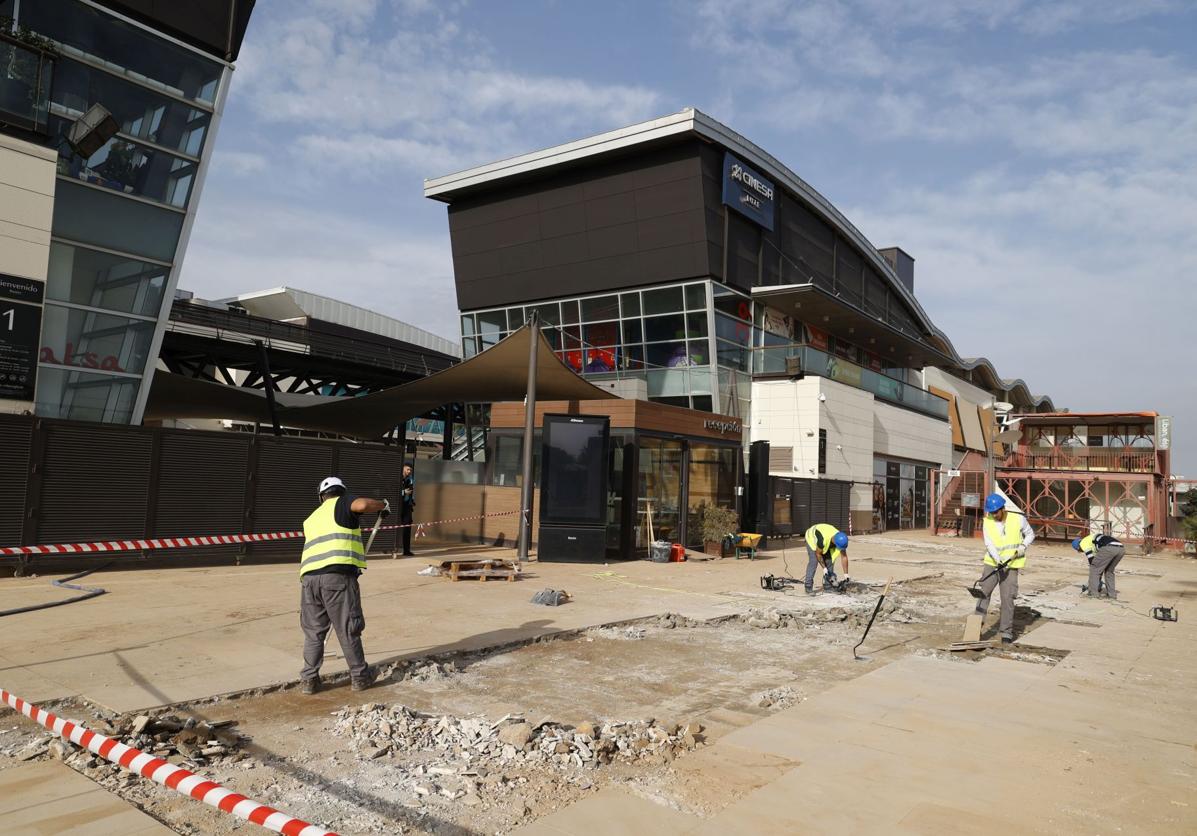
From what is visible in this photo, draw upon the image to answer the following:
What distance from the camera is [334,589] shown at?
629 cm

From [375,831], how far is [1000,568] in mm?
8219

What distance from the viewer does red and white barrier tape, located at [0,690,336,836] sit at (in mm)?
3074

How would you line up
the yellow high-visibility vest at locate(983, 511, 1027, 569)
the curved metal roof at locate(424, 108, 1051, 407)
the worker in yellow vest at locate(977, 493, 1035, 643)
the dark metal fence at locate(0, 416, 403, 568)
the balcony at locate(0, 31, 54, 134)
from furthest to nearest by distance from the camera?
1. the curved metal roof at locate(424, 108, 1051, 407)
2. the balcony at locate(0, 31, 54, 134)
3. the dark metal fence at locate(0, 416, 403, 568)
4. the yellow high-visibility vest at locate(983, 511, 1027, 569)
5. the worker in yellow vest at locate(977, 493, 1035, 643)

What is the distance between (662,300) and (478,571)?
48.4 feet

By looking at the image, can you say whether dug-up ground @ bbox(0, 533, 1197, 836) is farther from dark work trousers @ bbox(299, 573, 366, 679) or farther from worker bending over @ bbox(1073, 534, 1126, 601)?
worker bending over @ bbox(1073, 534, 1126, 601)

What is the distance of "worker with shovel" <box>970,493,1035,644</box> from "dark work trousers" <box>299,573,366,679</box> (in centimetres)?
700

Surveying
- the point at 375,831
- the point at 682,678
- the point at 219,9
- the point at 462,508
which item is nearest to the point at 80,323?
the point at 219,9

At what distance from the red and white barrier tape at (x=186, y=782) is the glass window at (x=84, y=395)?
10820 mm

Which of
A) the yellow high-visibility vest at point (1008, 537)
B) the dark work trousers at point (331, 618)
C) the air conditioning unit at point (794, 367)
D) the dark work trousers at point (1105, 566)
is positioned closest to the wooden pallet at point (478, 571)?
the dark work trousers at point (331, 618)

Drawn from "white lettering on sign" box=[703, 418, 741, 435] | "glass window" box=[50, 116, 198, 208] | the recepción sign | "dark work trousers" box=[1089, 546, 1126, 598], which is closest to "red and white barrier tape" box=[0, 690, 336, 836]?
the recepción sign

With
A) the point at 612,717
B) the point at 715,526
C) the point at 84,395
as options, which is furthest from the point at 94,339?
the point at 715,526

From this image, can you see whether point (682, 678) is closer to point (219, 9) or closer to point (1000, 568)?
point (1000, 568)

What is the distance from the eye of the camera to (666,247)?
84.1 ft

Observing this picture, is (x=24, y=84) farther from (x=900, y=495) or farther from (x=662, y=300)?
(x=900, y=495)
